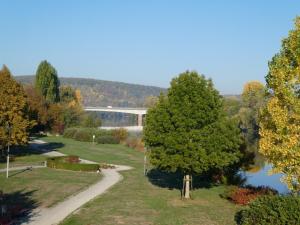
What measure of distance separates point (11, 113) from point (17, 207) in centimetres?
2280

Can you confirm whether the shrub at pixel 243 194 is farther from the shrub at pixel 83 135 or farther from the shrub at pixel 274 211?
the shrub at pixel 83 135

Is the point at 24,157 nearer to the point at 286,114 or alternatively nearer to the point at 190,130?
the point at 190,130

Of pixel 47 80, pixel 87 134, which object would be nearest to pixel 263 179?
pixel 87 134

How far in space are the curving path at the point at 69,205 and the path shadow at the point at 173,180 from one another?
10.8 ft

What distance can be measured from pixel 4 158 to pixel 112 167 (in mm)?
12781

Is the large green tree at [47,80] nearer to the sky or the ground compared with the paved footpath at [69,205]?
nearer to the sky

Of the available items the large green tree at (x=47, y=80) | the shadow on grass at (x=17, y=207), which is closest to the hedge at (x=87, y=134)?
the large green tree at (x=47, y=80)

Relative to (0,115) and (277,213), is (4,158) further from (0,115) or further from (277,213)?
(277,213)

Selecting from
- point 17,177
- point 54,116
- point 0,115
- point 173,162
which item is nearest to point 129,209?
point 173,162

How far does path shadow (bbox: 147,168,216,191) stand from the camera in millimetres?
34625

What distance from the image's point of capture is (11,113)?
45250 mm

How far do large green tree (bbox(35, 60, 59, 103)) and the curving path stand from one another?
56.4 meters

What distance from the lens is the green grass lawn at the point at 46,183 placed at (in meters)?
28.6

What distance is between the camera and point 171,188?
109 ft
